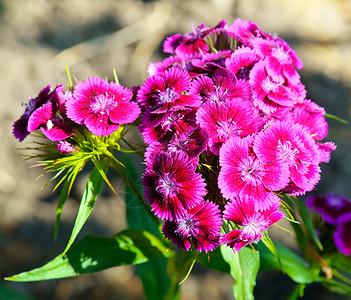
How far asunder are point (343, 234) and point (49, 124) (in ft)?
4.17

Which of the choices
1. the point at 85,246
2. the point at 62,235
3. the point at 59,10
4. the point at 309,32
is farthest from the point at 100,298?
the point at 309,32

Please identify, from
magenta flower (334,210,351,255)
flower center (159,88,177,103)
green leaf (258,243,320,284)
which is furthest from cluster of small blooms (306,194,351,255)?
flower center (159,88,177,103)

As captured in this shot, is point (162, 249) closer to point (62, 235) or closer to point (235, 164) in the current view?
point (235, 164)

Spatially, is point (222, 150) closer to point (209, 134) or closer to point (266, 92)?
point (209, 134)

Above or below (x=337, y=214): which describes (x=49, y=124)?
above

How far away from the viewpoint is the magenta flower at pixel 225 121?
1217 mm

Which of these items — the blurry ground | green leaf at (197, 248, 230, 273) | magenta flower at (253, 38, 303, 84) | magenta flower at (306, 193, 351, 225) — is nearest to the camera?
magenta flower at (253, 38, 303, 84)

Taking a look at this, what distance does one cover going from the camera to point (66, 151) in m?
1.31

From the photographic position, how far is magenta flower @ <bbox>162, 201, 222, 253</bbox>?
117 cm

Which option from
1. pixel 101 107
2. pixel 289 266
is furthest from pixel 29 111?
pixel 289 266

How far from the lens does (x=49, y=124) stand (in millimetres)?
1270

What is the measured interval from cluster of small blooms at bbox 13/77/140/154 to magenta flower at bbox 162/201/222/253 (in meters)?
0.35

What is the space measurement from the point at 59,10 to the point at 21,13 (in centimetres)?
33

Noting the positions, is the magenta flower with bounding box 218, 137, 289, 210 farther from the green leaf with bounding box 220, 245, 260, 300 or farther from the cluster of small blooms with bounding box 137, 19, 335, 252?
the green leaf with bounding box 220, 245, 260, 300
